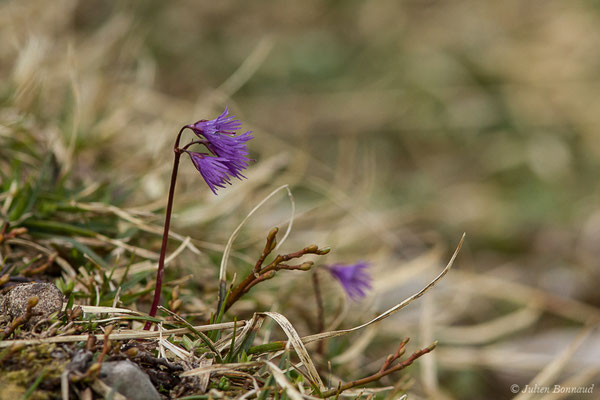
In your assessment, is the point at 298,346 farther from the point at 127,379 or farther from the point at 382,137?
the point at 382,137

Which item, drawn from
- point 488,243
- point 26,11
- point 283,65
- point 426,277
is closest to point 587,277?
point 488,243

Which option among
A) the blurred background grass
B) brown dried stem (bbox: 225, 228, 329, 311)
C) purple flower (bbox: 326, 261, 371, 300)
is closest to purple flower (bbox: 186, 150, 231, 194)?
brown dried stem (bbox: 225, 228, 329, 311)

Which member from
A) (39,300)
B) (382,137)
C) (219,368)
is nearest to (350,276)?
(219,368)

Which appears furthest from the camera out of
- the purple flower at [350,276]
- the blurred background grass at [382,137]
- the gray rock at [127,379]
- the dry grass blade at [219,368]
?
the blurred background grass at [382,137]

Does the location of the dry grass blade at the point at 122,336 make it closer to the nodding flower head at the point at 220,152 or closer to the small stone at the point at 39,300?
the small stone at the point at 39,300

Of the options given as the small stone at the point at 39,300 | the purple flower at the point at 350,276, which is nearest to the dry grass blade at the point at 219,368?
the small stone at the point at 39,300

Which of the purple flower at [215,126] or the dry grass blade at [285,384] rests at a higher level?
the purple flower at [215,126]
